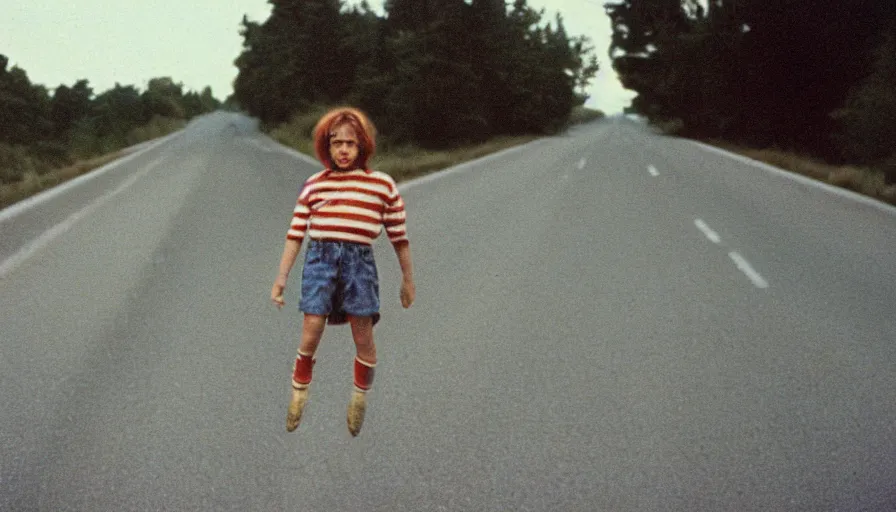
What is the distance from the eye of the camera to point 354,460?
3.64 m

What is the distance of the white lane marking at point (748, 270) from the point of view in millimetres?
7484

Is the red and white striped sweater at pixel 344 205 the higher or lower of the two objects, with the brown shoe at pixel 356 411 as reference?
higher

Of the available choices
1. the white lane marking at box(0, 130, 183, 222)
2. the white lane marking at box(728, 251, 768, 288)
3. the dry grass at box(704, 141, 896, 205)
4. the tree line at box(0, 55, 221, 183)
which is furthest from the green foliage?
the tree line at box(0, 55, 221, 183)

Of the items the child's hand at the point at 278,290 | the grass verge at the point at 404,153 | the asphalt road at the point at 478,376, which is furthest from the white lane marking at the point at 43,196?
the child's hand at the point at 278,290

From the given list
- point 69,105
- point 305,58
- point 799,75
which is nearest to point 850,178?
point 799,75

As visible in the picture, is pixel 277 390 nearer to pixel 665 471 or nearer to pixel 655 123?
pixel 665 471

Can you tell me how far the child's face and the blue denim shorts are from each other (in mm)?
250

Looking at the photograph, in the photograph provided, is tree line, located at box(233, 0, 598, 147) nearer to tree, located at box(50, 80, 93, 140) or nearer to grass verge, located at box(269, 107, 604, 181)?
grass verge, located at box(269, 107, 604, 181)

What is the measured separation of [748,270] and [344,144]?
692 cm

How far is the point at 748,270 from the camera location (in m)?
8.09

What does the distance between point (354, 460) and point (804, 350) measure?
352 cm

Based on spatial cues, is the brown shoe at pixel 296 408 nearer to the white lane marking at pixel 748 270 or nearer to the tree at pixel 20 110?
the white lane marking at pixel 748 270

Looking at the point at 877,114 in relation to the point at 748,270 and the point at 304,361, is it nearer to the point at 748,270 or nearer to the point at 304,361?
the point at 748,270

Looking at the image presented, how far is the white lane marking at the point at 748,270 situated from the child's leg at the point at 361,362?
589 centimetres
